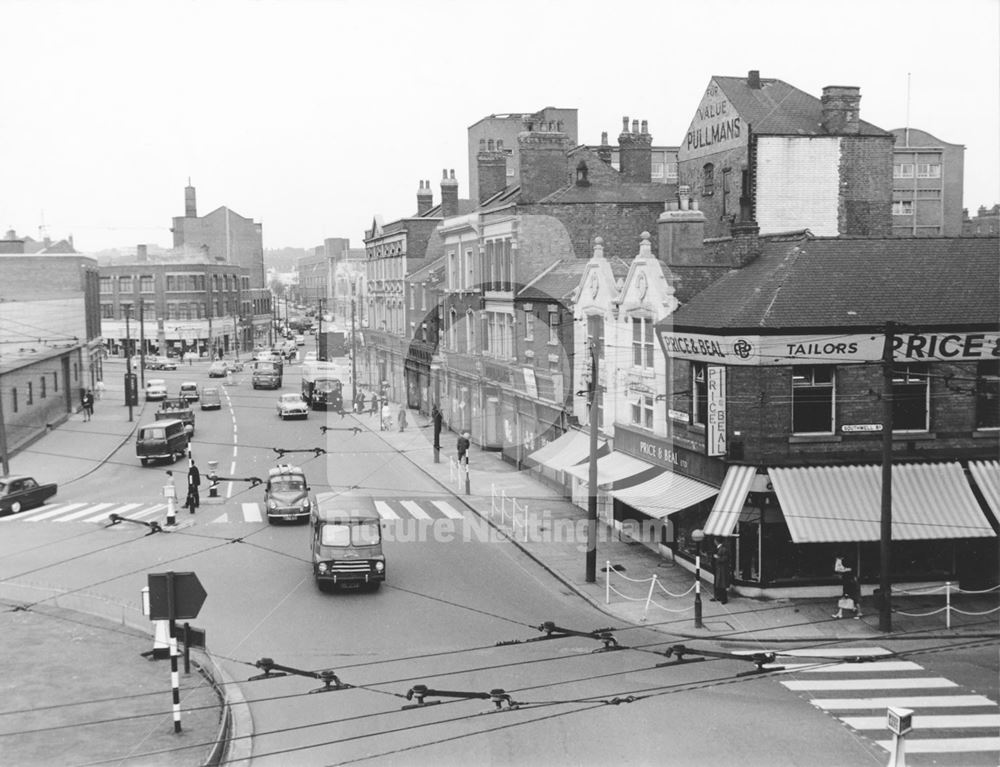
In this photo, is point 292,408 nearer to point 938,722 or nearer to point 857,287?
point 857,287

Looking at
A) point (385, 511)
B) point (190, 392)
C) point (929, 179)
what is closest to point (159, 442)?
point (385, 511)

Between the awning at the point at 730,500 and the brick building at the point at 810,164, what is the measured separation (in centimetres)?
1555

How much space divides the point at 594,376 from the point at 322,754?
13.1 m

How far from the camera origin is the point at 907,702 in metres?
17.6

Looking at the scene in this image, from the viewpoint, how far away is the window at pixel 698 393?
87.6ft

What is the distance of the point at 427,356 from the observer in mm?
61562

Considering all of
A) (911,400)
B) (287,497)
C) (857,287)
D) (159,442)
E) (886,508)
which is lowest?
(287,497)

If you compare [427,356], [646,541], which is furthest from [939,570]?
[427,356]

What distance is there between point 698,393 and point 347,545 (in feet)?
32.3

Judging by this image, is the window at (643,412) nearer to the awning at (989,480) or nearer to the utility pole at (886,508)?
the awning at (989,480)

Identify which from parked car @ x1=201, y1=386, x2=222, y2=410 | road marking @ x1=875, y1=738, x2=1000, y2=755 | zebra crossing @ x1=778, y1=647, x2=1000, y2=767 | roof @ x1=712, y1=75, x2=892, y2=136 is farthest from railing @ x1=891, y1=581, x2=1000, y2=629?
parked car @ x1=201, y1=386, x2=222, y2=410

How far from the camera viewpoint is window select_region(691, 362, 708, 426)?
2670 cm

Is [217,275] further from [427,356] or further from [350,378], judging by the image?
[427,356]

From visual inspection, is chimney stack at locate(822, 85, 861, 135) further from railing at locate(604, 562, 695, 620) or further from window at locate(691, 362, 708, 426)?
railing at locate(604, 562, 695, 620)
